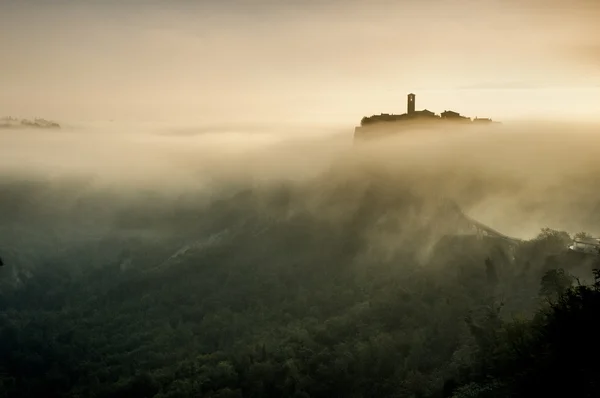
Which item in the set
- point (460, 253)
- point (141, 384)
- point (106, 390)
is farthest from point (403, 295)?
point (106, 390)

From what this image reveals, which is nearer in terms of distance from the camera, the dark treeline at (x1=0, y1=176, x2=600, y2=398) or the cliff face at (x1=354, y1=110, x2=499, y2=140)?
the dark treeline at (x1=0, y1=176, x2=600, y2=398)

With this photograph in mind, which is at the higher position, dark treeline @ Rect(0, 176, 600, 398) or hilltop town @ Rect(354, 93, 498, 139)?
hilltop town @ Rect(354, 93, 498, 139)

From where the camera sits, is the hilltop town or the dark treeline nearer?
the dark treeline

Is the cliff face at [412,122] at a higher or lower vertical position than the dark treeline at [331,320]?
higher

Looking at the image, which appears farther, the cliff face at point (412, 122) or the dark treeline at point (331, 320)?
the cliff face at point (412, 122)

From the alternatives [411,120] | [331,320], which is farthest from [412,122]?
[331,320]

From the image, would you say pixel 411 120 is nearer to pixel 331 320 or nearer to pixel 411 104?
pixel 411 104

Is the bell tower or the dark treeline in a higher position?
the bell tower

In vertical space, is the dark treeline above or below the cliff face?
below
